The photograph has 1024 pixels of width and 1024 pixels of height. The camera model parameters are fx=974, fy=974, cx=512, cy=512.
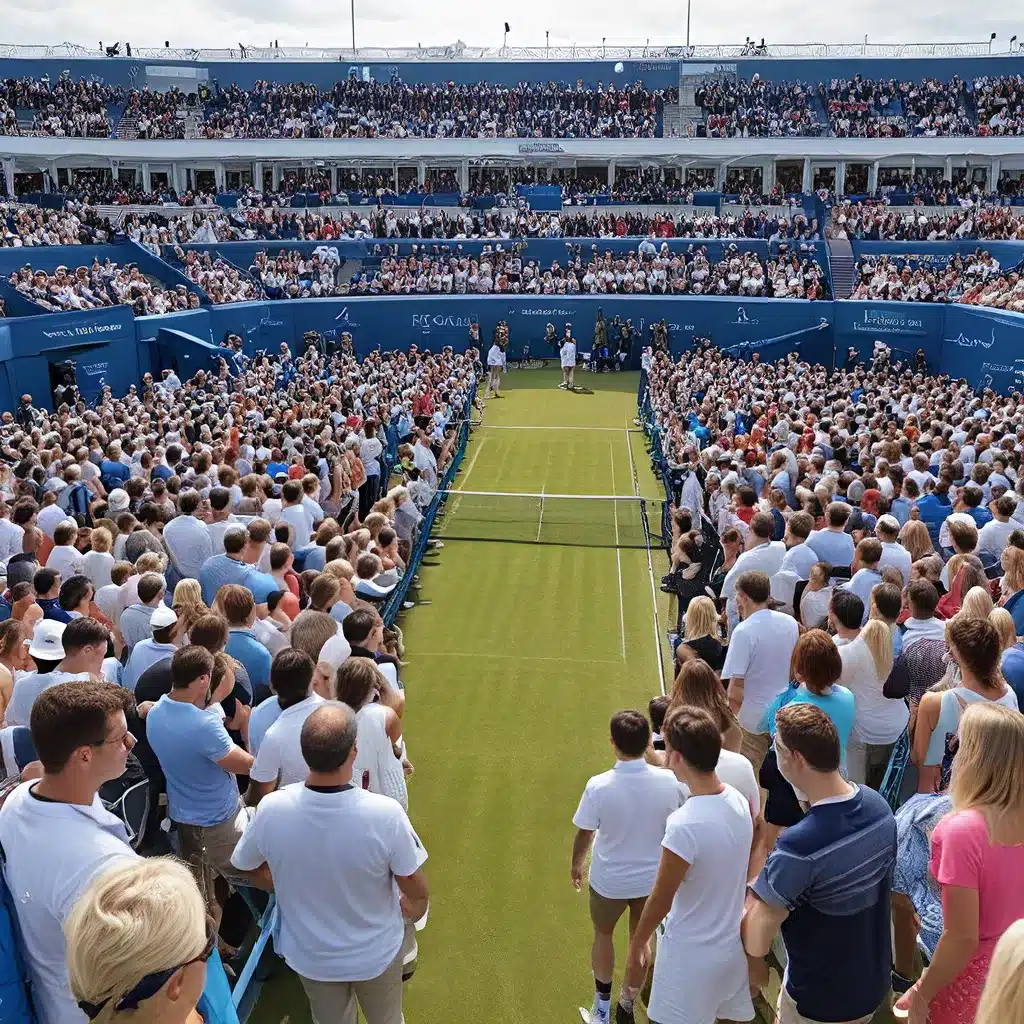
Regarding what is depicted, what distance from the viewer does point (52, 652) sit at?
5.62m

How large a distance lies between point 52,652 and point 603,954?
353cm

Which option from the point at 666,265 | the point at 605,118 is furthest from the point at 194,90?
the point at 666,265

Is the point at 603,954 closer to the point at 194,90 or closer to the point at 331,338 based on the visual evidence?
the point at 331,338

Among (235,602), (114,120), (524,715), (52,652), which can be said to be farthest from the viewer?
(114,120)

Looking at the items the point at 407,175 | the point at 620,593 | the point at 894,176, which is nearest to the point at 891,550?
the point at 620,593

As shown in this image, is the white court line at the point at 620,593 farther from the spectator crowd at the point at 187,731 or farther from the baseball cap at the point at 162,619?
the baseball cap at the point at 162,619

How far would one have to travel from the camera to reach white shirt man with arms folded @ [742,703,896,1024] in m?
3.61

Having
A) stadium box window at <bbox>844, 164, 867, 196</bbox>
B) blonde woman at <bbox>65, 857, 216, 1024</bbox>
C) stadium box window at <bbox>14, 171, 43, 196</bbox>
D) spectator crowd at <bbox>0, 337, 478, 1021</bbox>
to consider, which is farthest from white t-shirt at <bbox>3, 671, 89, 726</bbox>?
stadium box window at <bbox>14, 171, 43, 196</bbox>

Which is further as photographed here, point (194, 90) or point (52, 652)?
point (194, 90)

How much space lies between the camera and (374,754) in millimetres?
5082

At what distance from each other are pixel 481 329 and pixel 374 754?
29.7 metres

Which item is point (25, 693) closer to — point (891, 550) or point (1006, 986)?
point (1006, 986)

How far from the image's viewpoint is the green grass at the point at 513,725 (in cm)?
596

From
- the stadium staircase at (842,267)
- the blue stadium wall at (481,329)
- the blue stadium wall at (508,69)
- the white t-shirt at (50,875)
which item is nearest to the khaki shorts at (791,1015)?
the white t-shirt at (50,875)
